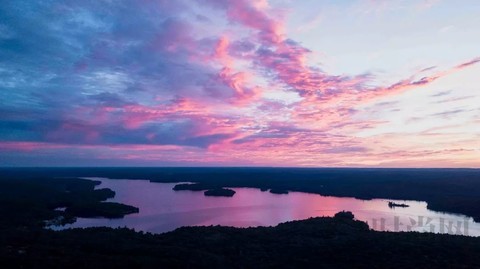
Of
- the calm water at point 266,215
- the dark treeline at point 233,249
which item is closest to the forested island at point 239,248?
the dark treeline at point 233,249

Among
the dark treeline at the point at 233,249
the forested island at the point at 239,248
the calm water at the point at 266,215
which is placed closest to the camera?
the dark treeline at the point at 233,249

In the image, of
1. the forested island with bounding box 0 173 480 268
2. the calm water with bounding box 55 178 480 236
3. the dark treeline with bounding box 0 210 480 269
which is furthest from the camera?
the calm water with bounding box 55 178 480 236

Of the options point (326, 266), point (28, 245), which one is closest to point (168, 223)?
point (28, 245)

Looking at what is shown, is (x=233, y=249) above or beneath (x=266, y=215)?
above

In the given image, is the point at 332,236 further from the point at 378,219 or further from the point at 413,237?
the point at 378,219

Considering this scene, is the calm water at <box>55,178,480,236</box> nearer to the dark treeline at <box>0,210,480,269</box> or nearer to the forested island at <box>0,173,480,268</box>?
the forested island at <box>0,173,480,268</box>

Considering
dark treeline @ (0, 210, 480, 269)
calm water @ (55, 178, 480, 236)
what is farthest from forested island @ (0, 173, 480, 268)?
calm water @ (55, 178, 480, 236)

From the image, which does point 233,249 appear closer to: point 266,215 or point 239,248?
point 239,248

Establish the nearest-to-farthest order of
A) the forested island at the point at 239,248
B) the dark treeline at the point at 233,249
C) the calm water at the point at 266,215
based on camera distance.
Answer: the dark treeline at the point at 233,249 < the forested island at the point at 239,248 < the calm water at the point at 266,215

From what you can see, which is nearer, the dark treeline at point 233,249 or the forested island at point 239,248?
the dark treeline at point 233,249

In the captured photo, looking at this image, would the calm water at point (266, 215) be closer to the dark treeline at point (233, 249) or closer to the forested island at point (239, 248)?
the forested island at point (239, 248)

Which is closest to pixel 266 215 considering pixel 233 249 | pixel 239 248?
pixel 239 248

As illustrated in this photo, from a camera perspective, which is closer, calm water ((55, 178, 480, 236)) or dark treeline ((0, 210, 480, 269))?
dark treeline ((0, 210, 480, 269))
